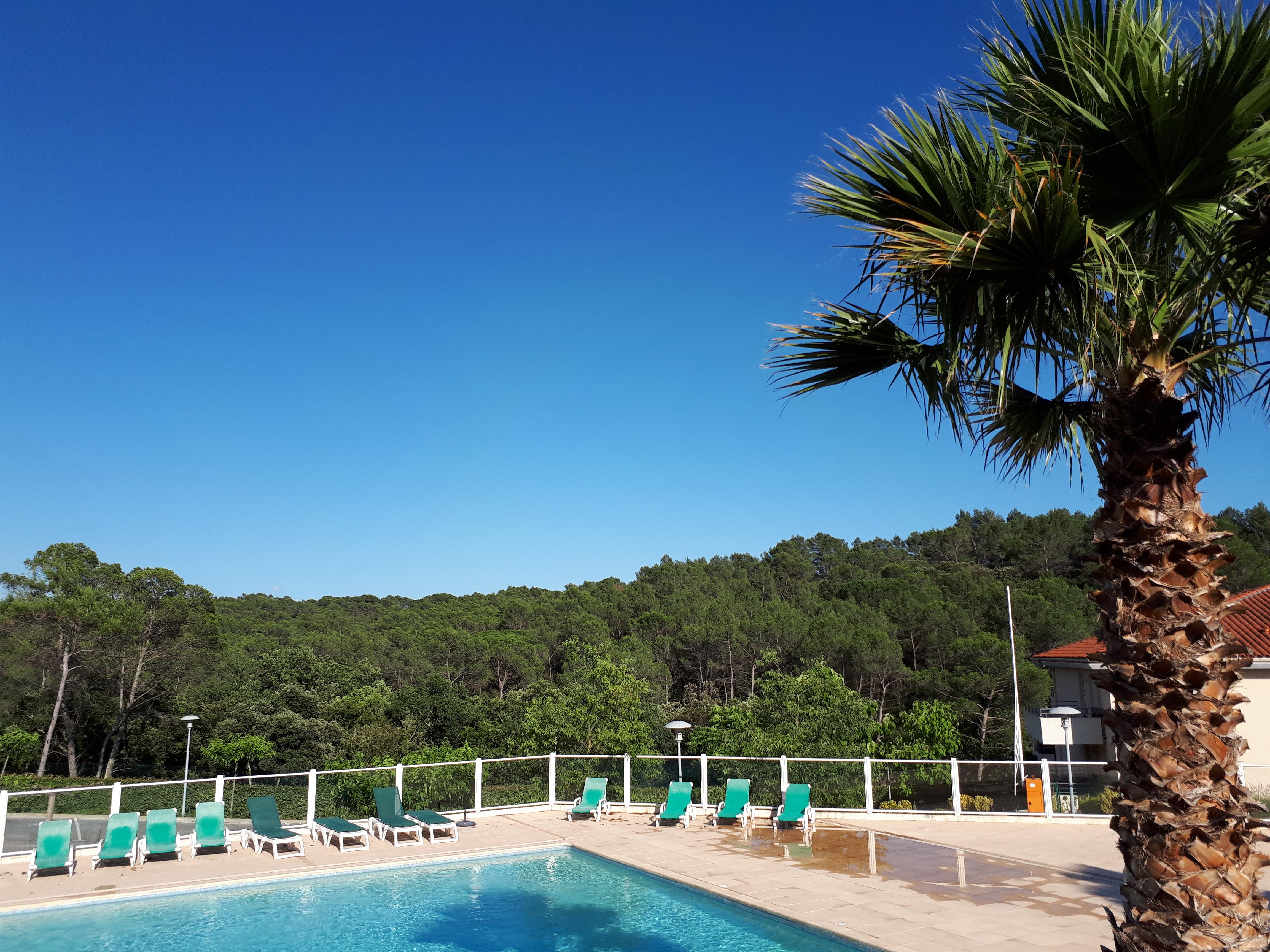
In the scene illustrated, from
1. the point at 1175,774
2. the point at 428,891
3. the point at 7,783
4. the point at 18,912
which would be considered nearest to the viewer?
the point at 1175,774

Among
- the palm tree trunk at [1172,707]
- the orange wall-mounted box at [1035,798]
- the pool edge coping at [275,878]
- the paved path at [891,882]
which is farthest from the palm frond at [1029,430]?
the orange wall-mounted box at [1035,798]

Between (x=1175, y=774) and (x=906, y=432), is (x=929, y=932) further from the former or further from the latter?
(x=1175, y=774)

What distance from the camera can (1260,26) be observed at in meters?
2.96

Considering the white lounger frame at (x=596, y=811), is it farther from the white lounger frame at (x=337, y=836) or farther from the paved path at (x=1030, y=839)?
the paved path at (x=1030, y=839)

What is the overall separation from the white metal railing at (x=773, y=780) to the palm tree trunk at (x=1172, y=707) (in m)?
7.51

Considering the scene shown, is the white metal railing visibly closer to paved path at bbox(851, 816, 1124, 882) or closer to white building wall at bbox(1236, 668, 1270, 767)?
paved path at bbox(851, 816, 1124, 882)

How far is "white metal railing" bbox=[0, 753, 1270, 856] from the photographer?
13.0m

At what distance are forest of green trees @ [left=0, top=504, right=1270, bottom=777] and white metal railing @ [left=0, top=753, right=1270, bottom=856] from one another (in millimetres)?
4195

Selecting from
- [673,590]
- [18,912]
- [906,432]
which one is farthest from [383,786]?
[673,590]

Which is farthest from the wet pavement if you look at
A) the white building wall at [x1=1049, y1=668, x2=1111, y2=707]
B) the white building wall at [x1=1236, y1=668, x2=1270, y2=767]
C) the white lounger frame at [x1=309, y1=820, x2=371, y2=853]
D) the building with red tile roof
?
the white building wall at [x1=1049, y1=668, x2=1111, y2=707]

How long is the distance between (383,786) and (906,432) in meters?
14.2

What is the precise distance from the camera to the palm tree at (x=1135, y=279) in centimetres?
321

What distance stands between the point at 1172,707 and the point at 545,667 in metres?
45.3

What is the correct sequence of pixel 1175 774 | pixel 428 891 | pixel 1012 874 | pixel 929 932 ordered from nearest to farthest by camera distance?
pixel 1175 774 → pixel 929 932 → pixel 1012 874 → pixel 428 891
